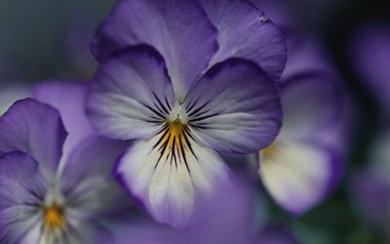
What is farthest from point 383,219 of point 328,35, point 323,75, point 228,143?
point 328,35

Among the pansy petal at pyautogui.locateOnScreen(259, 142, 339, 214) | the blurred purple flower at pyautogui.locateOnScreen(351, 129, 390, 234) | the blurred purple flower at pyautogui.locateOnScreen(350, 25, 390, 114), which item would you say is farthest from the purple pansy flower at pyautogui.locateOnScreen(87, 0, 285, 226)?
the blurred purple flower at pyautogui.locateOnScreen(350, 25, 390, 114)

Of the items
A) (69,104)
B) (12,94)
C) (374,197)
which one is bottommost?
(374,197)

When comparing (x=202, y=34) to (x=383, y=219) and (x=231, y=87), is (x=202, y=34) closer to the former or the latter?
(x=231, y=87)

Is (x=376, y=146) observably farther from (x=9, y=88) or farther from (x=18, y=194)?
(x=18, y=194)

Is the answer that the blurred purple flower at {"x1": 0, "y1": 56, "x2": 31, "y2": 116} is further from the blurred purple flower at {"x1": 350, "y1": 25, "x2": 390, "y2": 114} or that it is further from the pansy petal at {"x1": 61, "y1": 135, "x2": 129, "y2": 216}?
the blurred purple flower at {"x1": 350, "y1": 25, "x2": 390, "y2": 114}

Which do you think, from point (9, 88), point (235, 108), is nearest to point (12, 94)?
point (9, 88)

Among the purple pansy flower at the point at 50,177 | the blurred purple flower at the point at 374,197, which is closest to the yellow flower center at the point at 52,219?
the purple pansy flower at the point at 50,177
